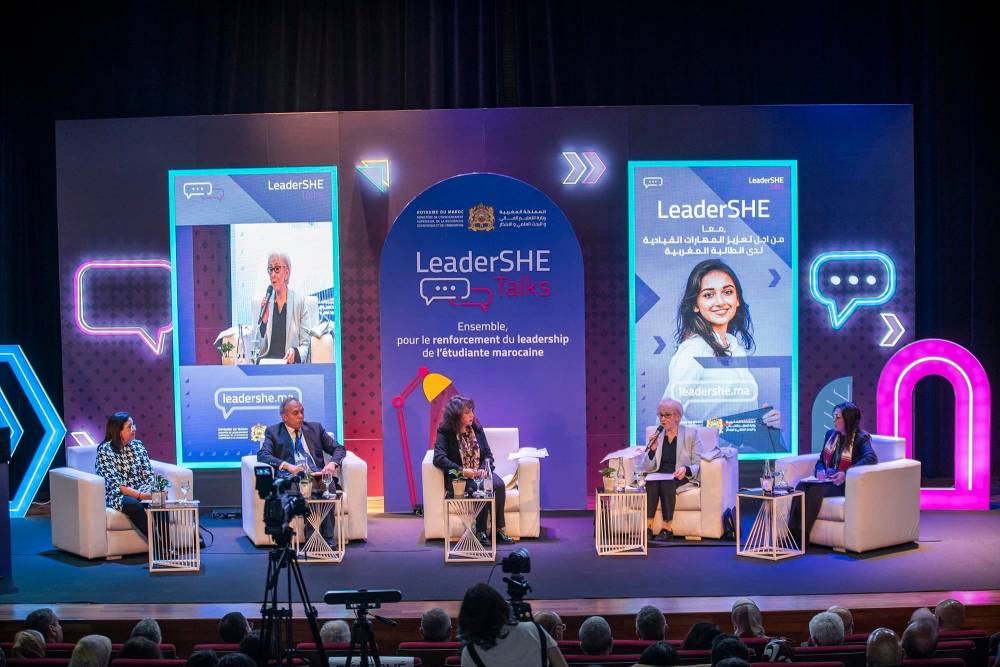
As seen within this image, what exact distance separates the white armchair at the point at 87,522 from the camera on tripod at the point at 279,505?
230cm

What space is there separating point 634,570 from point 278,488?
2419mm

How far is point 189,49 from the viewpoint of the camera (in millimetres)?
8727

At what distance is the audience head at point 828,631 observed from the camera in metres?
3.79

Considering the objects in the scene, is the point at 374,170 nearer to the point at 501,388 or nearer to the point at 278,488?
the point at 501,388

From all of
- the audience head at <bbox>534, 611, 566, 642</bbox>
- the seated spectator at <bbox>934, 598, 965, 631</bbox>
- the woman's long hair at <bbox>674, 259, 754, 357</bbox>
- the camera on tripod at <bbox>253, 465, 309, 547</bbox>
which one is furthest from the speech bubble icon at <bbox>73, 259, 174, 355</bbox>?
the seated spectator at <bbox>934, 598, 965, 631</bbox>

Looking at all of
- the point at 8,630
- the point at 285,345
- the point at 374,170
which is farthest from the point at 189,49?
the point at 8,630

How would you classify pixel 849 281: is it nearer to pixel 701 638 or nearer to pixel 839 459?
pixel 839 459

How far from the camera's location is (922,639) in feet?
11.5

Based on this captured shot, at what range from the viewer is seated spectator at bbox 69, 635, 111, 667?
10.9 ft

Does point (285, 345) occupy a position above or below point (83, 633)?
above

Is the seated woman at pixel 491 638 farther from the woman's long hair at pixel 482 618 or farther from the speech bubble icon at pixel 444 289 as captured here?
the speech bubble icon at pixel 444 289

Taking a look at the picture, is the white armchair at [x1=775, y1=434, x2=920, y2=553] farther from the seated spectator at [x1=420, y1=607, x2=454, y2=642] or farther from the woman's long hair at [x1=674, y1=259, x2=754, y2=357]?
the seated spectator at [x1=420, y1=607, x2=454, y2=642]

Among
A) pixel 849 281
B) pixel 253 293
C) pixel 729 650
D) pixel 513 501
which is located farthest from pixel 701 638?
pixel 253 293

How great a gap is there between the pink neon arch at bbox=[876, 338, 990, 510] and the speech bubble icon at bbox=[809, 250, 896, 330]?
0.60 m
